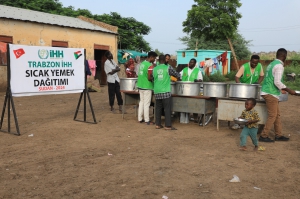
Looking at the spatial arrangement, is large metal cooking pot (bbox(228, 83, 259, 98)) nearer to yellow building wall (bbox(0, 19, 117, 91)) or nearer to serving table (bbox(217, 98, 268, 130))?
serving table (bbox(217, 98, 268, 130))

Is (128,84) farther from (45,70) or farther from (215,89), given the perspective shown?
(215,89)

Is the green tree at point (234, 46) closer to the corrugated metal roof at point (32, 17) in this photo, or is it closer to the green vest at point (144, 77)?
the corrugated metal roof at point (32, 17)

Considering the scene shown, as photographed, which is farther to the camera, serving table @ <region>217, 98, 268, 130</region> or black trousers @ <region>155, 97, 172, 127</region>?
black trousers @ <region>155, 97, 172, 127</region>

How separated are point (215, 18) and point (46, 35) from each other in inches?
530

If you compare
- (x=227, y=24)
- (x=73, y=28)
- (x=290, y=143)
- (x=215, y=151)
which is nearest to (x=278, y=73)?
(x=290, y=143)

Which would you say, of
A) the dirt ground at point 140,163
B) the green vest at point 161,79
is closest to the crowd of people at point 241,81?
the green vest at point 161,79

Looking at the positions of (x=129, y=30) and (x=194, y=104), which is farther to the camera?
(x=129, y=30)

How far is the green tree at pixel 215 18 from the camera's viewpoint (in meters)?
24.6

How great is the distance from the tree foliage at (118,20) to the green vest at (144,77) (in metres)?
22.2

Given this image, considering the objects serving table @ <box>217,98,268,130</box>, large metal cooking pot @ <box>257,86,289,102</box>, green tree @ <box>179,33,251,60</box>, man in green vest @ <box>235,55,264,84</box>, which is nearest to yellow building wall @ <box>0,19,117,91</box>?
serving table @ <box>217,98,268,130</box>

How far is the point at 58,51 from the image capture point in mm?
7359

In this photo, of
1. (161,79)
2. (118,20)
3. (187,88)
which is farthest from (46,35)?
(118,20)

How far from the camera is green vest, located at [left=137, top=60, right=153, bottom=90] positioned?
25.0 ft

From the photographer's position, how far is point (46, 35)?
1673cm
